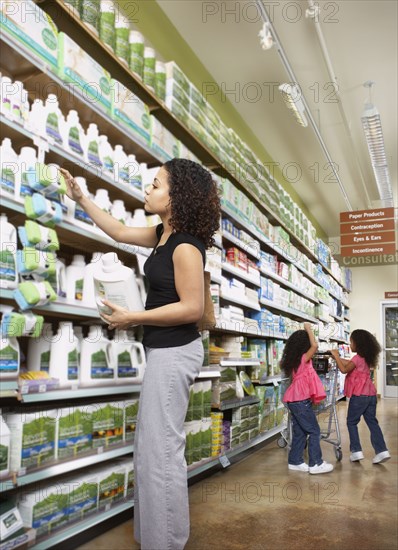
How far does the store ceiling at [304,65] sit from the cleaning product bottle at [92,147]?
2.31 metres

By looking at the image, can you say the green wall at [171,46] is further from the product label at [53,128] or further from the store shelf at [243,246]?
the product label at [53,128]

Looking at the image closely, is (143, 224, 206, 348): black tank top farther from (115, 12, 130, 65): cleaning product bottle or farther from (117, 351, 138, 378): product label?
(115, 12, 130, 65): cleaning product bottle

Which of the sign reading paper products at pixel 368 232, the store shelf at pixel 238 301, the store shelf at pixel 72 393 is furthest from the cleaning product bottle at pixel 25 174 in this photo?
the sign reading paper products at pixel 368 232

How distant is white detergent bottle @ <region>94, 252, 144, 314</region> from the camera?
2131 millimetres

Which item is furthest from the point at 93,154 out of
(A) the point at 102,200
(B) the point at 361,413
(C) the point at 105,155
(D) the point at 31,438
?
(B) the point at 361,413

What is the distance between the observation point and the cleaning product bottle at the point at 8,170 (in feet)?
7.14

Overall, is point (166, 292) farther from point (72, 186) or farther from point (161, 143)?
point (161, 143)

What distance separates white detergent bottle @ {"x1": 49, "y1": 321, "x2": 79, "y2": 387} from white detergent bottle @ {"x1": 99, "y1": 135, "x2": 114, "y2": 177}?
3.03ft

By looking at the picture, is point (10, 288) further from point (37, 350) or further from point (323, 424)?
point (323, 424)

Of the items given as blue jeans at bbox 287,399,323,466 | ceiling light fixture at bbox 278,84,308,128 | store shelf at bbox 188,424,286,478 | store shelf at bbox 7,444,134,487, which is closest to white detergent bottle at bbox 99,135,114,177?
store shelf at bbox 7,444,134,487

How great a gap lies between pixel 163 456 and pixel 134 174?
1.94m

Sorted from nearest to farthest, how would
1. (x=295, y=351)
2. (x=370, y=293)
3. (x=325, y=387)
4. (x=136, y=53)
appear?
1. (x=136, y=53)
2. (x=295, y=351)
3. (x=325, y=387)
4. (x=370, y=293)

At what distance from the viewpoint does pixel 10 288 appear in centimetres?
217

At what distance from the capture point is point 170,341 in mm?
1868
